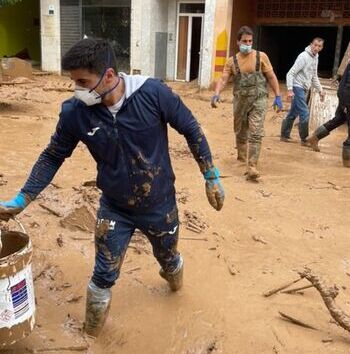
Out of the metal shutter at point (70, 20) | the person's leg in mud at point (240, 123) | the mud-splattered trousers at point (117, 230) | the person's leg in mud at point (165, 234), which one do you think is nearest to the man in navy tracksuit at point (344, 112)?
the person's leg in mud at point (240, 123)

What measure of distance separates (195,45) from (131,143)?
15.9 meters

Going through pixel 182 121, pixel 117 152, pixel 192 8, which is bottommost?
pixel 117 152

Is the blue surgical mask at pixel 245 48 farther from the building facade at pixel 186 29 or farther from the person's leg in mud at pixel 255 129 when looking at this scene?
the building facade at pixel 186 29

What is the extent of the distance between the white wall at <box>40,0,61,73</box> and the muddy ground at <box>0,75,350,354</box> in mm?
13208

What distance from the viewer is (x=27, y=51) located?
907 inches

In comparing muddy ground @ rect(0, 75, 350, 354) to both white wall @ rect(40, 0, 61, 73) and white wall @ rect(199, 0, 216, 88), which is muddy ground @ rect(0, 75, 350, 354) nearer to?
white wall @ rect(199, 0, 216, 88)

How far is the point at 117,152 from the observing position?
2703 mm

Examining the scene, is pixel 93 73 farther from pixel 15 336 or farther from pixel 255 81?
pixel 255 81

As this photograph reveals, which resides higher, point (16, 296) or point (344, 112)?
point (344, 112)

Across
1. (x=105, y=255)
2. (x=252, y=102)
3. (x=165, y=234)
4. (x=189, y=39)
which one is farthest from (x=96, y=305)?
(x=189, y=39)

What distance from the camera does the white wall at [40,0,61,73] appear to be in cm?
1917

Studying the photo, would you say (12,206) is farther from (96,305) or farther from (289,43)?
(289,43)

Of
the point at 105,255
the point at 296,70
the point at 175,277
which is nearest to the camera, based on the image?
the point at 105,255

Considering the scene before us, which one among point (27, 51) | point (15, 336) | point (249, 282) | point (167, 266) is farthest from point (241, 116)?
point (27, 51)
